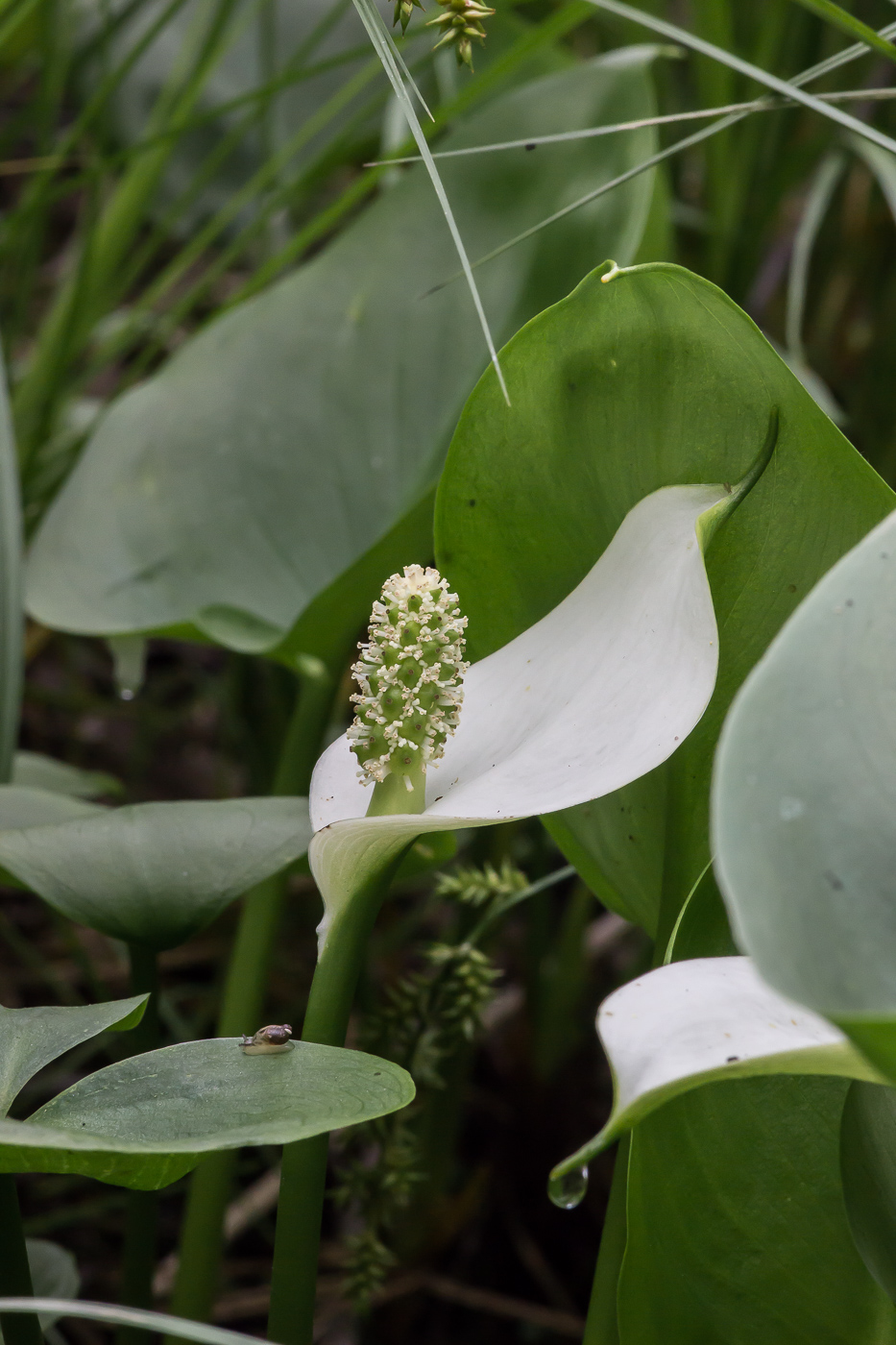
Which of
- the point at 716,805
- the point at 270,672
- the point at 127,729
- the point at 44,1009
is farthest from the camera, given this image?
the point at 127,729

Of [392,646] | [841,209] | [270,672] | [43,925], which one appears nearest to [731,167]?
[841,209]

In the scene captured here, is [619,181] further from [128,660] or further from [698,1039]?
[128,660]

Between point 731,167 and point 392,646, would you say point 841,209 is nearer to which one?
point 731,167

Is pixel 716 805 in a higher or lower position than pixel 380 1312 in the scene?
higher

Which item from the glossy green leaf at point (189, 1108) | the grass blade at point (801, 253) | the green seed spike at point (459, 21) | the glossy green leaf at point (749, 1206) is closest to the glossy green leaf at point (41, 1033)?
the glossy green leaf at point (189, 1108)

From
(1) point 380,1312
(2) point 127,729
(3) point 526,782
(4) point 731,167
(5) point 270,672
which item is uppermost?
(4) point 731,167
